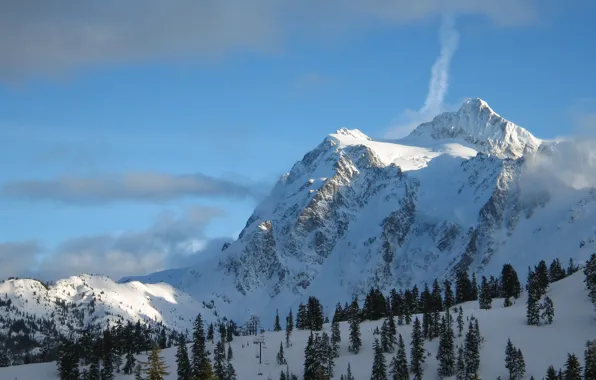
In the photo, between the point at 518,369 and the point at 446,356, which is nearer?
the point at 518,369

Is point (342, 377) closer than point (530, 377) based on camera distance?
No

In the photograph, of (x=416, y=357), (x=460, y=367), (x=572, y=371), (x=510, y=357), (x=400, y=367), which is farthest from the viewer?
(x=416, y=357)

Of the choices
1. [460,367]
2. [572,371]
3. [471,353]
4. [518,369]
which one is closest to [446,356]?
[460,367]

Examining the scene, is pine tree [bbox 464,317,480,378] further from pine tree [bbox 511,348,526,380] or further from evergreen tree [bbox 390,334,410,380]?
evergreen tree [bbox 390,334,410,380]

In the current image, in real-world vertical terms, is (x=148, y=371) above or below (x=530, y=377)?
above

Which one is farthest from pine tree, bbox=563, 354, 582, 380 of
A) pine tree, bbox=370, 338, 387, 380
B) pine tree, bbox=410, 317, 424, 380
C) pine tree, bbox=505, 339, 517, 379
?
pine tree, bbox=410, 317, 424, 380

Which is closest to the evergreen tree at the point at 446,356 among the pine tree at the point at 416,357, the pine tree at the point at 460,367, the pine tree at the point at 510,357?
the pine tree at the point at 460,367

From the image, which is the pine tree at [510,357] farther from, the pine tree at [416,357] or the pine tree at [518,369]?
the pine tree at [416,357]

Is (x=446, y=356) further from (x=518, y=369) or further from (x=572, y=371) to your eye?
(x=572, y=371)

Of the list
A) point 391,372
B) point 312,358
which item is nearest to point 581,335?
point 391,372

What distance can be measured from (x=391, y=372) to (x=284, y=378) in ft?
86.6

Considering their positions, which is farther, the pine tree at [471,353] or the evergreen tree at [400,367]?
the evergreen tree at [400,367]

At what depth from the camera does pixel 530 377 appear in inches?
6993

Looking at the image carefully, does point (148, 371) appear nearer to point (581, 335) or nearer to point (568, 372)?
point (568, 372)
